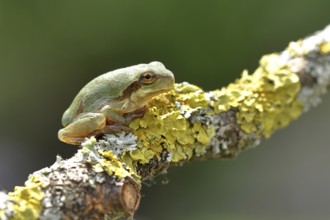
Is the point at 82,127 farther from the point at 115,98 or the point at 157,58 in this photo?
the point at 157,58

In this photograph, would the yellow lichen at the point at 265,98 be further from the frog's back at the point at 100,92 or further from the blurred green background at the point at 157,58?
the blurred green background at the point at 157,58

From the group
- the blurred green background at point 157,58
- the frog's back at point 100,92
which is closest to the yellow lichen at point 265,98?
the frog's back at point 100,92

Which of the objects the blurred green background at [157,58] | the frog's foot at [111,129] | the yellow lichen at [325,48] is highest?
the blurred green background at [157,58]

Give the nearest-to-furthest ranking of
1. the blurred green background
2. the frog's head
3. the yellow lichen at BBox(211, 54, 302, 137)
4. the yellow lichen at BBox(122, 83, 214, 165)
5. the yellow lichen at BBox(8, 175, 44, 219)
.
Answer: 1. the yellow lichen at BBox(8, 175, 44, 219)
2. the yellow lichen at BBox(122, 83, 214, 165)
3. the frog's head
4. the yellow lichen at BBox(211, 54, 302, 137)
5. the blurred green background

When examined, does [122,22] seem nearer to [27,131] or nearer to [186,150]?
[27,131]

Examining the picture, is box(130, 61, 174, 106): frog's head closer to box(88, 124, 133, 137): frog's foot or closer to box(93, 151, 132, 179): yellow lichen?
box(88, 124, 133, 137): frog's foot

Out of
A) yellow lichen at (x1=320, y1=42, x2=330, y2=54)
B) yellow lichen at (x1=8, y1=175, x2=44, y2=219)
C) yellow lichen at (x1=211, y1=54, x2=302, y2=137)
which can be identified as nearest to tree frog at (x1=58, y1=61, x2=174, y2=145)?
yellow lichen at (x1=211, y1=54, x2=302, y2=137)
